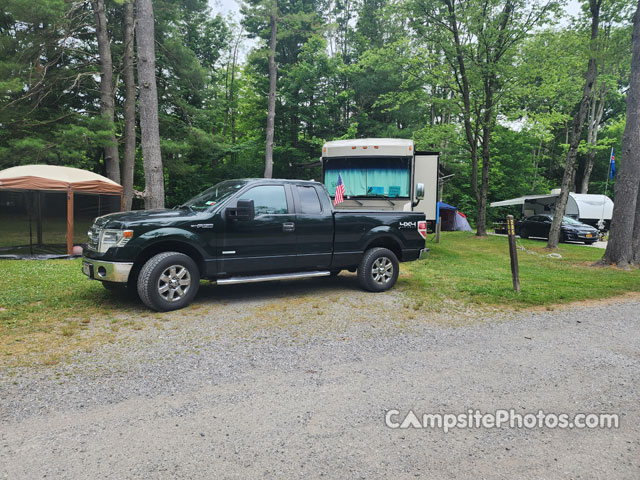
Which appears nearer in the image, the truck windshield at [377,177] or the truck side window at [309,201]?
the truck side window at [309,201]

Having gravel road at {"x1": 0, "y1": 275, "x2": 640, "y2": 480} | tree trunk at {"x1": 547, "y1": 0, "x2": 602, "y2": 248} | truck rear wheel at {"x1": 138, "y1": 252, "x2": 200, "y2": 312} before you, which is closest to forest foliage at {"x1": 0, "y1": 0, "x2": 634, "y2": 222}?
tree trunk at {"x1": 547, "y1": 0, "x2": 602, "y2": 248}

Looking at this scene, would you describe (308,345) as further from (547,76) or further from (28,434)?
(547,76)

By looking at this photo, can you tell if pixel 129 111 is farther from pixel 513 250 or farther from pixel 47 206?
pixel 513 250

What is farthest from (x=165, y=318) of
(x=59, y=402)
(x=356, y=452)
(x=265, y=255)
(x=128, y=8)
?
(x=128, y=8)

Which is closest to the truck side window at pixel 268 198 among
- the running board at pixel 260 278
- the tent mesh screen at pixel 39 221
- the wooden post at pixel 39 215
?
the running board at pixel 260 278

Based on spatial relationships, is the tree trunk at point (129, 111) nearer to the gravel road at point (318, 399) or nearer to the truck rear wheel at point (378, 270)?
the truck rear wheel at point (378, 270)

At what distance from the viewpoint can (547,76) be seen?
1958cm

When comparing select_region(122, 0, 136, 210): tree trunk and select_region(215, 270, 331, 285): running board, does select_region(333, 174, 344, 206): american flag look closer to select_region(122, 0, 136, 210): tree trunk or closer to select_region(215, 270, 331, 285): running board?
select_region(215, 270, 331, 285): running board

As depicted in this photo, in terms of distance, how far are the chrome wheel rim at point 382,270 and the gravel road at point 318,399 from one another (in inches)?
77.2

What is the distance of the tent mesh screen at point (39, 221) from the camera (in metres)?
10.4

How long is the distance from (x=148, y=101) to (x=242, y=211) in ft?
21.4

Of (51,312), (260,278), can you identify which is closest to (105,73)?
(51,312)

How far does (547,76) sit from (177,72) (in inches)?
740

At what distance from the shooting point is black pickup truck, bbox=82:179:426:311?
551 cm
